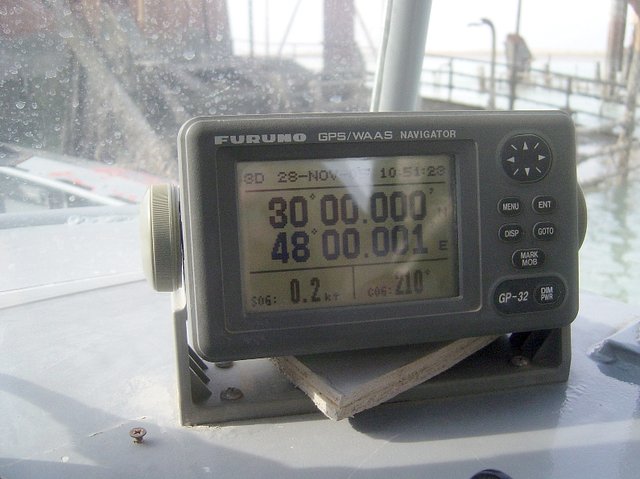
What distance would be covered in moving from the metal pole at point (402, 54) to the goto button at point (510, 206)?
39.2 inches

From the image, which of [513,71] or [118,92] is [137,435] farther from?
[513,71]

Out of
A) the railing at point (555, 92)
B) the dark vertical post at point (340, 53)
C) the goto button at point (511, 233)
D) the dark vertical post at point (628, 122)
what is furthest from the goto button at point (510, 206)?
the dark vertical post at point (628, 122)

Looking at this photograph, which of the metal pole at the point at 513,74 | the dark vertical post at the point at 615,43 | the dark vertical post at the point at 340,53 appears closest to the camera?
the dark vertical post at the point at 340,53

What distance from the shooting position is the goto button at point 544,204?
3.28ft

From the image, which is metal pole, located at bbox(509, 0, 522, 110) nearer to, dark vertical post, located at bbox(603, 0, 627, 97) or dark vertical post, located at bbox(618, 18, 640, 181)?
dark vertical post, located at bbox(603, 0, 627, 97)

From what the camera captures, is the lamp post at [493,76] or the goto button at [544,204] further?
the lamp post at [493,76]

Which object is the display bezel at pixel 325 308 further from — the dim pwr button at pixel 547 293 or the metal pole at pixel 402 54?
the metal pole at pixel 402 54

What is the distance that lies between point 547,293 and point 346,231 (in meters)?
0.32

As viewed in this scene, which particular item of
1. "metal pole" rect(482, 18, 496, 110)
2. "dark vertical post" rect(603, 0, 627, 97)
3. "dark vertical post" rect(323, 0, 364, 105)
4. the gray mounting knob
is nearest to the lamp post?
"metal pole" rect(482, 18, 496, 110)

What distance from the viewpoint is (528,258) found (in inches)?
39.5

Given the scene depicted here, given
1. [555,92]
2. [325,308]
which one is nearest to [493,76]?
[555,92]

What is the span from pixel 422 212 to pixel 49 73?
993mm

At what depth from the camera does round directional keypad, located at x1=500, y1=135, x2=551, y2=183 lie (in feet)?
3.23

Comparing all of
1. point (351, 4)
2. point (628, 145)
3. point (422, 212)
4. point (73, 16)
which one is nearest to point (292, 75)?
point (351, 4)
